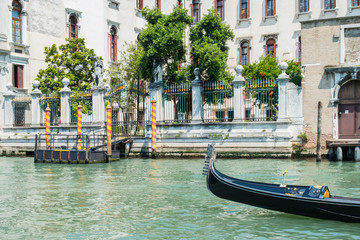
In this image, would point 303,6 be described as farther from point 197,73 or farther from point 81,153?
point 81,153

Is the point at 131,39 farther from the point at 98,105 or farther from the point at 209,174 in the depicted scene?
the point at 209,174

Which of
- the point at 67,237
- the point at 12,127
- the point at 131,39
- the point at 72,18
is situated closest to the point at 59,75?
the point at 12,127

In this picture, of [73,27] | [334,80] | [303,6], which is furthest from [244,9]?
[334,80]

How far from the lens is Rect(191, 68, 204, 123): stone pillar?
68.5 ft

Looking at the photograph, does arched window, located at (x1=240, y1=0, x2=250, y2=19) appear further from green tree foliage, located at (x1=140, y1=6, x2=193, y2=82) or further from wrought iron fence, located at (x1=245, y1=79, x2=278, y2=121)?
wrought iron fence, located at (x1=245, y1=79, x2=278, y2=121)

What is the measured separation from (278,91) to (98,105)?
26.0ft

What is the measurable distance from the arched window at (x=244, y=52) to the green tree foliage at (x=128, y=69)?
699 centimetres

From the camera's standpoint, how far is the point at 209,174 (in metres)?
9.23

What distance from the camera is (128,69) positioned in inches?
1164

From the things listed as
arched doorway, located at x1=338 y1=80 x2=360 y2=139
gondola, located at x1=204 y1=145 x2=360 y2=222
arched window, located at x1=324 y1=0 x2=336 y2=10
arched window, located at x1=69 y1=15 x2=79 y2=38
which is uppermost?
arched window, located at x1=324 y1=0 x2=336 y2=10

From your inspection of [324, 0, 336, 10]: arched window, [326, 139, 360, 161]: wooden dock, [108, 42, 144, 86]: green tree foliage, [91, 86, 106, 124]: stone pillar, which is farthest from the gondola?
[324, 0, 336, 10]: arched window

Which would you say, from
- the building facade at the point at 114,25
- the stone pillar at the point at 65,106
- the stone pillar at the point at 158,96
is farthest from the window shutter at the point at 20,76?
the stone pillar at the point at 158,96

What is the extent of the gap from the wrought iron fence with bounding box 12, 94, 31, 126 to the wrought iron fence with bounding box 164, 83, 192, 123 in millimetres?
7274

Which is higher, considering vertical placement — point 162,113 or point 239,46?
point 239,46
